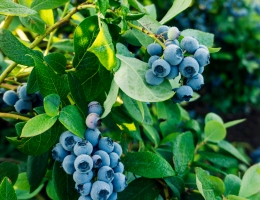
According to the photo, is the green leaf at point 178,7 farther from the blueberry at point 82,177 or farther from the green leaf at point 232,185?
the green leaf at point 232,185

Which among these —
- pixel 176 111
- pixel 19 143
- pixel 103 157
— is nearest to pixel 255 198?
pixel 176 111

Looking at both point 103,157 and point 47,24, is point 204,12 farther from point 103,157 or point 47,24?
point 103,157

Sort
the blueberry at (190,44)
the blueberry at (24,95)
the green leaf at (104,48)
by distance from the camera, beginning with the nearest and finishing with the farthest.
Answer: the green leaf at (104,48) → the blueberry at (190,44) → the blueberry at (24,95)

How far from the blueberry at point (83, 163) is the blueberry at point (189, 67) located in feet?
1.10

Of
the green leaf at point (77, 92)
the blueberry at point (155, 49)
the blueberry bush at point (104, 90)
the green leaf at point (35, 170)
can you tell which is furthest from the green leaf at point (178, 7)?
the green leaf at point (35, 170)

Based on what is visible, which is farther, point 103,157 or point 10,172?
point 10,172

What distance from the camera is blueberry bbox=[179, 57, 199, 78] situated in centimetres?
58

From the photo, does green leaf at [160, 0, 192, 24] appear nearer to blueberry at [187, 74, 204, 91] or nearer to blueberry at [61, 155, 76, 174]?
blueberry at [187, 74, 204, 91]

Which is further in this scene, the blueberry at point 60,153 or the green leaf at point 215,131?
the green leaf at point 215,131

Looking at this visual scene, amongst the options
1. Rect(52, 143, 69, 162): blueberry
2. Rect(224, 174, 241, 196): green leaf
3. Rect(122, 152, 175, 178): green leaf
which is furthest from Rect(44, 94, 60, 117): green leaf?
Rect(224, 174, 241, 196): green leaf

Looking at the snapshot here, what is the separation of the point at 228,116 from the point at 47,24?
183 inches

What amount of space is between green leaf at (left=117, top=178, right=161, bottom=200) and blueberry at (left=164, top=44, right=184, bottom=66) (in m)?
0.47

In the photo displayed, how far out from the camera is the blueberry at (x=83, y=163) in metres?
0.56

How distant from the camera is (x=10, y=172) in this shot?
80 cm
